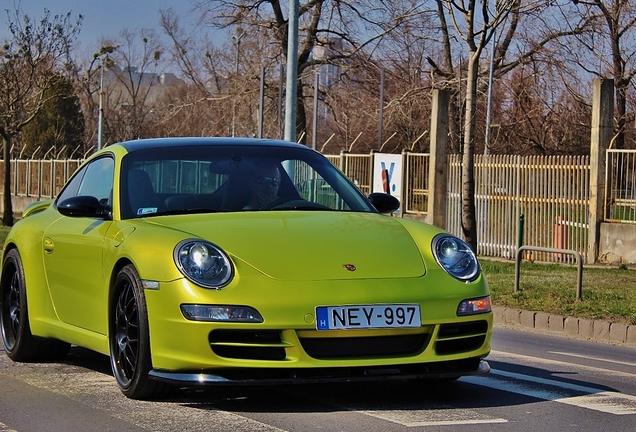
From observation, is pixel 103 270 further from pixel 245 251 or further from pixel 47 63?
pixel 47 63

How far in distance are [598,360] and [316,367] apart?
13.4ft

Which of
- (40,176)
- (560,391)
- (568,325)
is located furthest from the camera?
(40,176)

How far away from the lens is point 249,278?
19.2 feet

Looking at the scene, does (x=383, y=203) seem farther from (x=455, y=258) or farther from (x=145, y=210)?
(x=145, y=210)

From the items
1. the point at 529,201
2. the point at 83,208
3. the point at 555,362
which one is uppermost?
the point at 83,208

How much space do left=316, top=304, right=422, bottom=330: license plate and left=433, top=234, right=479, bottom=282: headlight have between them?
0.48 m

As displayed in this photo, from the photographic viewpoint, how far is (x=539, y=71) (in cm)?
4069

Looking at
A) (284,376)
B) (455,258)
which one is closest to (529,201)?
(455,258)

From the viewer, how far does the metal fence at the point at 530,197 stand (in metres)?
20.9

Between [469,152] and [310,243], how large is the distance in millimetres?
13224

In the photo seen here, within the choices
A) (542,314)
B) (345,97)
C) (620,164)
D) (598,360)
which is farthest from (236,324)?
(345,97)

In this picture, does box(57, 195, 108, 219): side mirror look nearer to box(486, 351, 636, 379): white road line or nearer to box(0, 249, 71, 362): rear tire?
box(0, 249, 71, 362): rear tire

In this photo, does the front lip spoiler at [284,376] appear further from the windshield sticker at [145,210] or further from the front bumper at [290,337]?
the windshield sticker at [145,210]

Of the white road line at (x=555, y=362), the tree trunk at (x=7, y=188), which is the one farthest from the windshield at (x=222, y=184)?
the tree trunk at (x=7, y=188)
